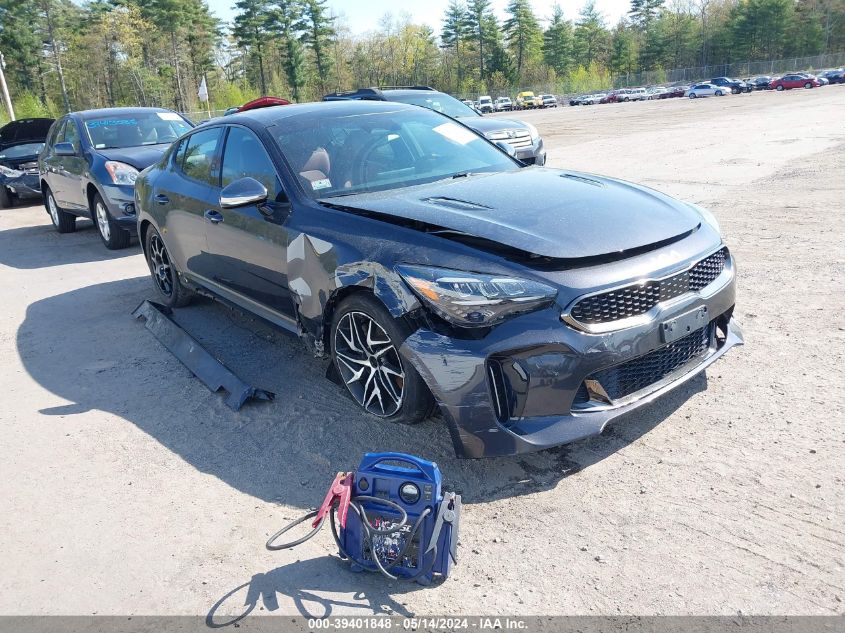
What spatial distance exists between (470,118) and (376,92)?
180 cm

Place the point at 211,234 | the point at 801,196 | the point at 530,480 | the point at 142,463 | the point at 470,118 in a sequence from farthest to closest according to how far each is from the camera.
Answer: the point at 470,118 → the point at 801,196 → the point at 211,234 → the point at 142,463 → the point at 530,480

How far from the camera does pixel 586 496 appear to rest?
298 centimetres

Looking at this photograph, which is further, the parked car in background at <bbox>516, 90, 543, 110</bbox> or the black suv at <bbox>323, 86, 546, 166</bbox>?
the parked car in background at <bbox>516, 90, 543, 110</bbox>

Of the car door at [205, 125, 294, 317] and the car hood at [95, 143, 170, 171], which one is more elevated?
the car hood at [95, 143, 170, 171]

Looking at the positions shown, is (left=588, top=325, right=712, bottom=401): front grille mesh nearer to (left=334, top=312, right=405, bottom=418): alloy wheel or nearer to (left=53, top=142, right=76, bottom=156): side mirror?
(left=334, top=312, right=405, bottom=418): alloy wheel

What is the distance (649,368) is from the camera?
317 centimetres

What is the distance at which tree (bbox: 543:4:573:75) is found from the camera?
338ft

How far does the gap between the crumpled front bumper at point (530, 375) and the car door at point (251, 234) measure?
144 cm

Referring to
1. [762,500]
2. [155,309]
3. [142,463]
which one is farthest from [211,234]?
[762,500]

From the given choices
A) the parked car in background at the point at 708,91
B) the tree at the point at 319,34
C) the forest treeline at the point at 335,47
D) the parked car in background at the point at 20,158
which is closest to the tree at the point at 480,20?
the forest treeline at the point at 335,47

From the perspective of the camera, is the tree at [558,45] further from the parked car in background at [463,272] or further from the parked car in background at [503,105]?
the parked car in background at [463,272]

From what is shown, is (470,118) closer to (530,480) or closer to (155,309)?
(155,309)

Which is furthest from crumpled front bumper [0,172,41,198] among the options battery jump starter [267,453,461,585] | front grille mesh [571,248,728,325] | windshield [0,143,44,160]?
front grille mesh [571,248,728,325]

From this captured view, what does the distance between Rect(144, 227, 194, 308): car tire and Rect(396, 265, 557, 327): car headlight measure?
3.40 meters
